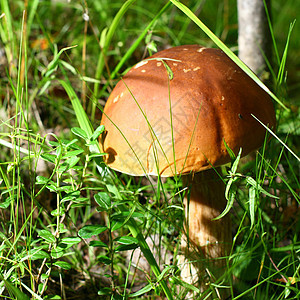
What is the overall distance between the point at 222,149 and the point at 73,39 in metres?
1.98

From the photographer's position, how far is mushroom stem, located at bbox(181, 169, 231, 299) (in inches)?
55.7

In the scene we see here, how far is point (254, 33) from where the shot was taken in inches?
77.4

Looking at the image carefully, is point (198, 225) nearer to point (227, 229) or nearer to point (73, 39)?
point (227, 229)

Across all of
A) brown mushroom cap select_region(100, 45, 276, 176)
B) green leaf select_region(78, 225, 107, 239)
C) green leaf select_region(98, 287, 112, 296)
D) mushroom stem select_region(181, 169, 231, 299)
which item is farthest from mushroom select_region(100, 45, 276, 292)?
green leaf select_region(98, 287, 112, 296)

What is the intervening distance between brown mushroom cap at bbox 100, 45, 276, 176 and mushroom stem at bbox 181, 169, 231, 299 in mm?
275

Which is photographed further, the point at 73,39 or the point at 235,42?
the point at 235,42

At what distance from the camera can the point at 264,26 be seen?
1953 mm

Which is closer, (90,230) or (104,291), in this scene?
(90,230)

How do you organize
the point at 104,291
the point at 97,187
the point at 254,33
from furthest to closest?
the point at 254,33 → the point at 97,187 → the point at 104,291

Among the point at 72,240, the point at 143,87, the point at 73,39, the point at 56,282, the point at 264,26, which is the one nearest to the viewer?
the point at 72,240

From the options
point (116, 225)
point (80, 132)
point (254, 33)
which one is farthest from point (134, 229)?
point (254, 33)

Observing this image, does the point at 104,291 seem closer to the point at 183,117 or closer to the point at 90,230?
the point at 90,230

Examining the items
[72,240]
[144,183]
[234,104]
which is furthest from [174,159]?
[144,183]

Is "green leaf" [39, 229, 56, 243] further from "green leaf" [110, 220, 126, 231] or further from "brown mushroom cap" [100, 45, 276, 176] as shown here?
"brown mushroom cap" [100, 45, 276, 176]
